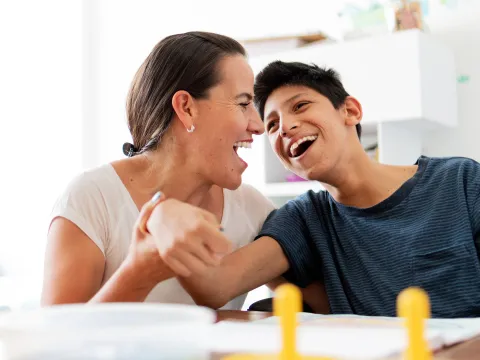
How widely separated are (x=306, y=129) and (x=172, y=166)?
0.34m

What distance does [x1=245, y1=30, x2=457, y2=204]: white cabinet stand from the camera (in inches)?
99.7

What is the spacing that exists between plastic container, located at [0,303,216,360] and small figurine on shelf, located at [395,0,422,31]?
2406mm

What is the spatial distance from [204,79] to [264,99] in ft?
0.79

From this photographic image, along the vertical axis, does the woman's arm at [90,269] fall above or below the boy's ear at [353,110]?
below

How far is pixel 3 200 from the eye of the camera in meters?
3.64

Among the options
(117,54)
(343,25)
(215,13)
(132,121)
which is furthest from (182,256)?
(117,54)

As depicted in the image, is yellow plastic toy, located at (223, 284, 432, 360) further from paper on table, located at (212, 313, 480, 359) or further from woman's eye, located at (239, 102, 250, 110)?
woman's eye, located at (239, 102, 250, 110)

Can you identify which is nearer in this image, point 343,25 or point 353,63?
point 353,63

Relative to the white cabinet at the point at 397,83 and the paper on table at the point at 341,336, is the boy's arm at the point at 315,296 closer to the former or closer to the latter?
the paper on table at the point at 341,336

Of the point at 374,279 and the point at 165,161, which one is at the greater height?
the point at 165,161

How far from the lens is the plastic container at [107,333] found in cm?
41

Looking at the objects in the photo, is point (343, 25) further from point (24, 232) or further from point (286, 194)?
point (24, 232)

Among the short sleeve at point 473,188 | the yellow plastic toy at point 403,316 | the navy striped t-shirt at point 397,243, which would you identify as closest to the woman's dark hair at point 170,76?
the navy striped t-shirt at point 397,243

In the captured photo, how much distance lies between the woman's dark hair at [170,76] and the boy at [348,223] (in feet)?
0.65
